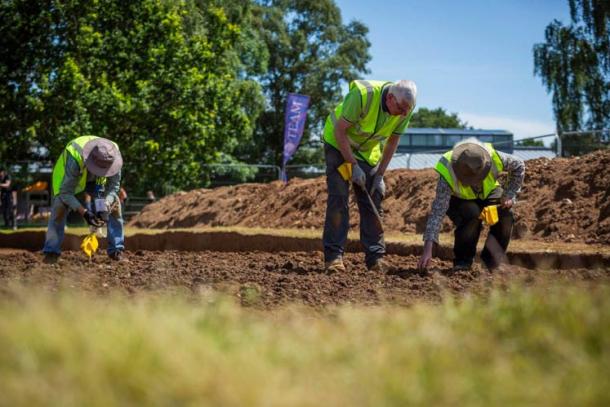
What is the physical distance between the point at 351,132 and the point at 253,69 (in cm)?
3371

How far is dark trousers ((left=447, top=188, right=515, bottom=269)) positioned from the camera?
7906 millimetres

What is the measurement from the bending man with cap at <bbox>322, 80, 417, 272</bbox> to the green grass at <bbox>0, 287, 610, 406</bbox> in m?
4.06

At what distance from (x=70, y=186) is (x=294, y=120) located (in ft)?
66.3

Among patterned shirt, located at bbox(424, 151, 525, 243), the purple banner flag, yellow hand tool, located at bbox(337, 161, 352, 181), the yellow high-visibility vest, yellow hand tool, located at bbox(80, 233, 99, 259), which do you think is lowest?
yellow hand tool, located at bbox(80, 233, 99, 259)

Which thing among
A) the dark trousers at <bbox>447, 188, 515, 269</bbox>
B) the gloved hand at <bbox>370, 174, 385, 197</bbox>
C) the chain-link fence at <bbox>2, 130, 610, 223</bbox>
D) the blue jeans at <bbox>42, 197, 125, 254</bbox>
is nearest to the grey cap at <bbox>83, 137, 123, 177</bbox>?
the blue jeans at <bbox>42, 197, 125, 254</bbox>

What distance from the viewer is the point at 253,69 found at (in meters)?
41.0

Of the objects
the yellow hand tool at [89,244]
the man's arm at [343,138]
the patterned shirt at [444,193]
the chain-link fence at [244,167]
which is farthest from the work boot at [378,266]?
the chain-link fence at [244,167]

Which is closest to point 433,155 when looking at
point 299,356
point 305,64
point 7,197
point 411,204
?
point 411,204

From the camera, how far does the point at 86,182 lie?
30.5 feet

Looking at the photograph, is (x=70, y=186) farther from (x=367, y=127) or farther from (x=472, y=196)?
(x=472, y=196)

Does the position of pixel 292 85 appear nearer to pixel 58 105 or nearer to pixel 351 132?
pixel 58 105

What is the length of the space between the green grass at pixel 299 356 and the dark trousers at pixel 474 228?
417cm

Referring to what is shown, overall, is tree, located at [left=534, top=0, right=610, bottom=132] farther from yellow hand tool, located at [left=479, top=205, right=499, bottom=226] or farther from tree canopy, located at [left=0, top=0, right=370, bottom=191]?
yellow hand tool, located at [left=479, top=205, right=499, bottom=226]

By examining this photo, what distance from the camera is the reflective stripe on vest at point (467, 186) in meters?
7.60
